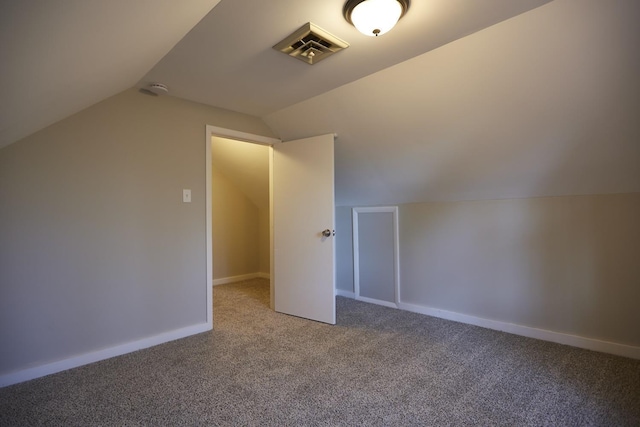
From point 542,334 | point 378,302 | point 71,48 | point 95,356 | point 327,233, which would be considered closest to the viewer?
point 71,48

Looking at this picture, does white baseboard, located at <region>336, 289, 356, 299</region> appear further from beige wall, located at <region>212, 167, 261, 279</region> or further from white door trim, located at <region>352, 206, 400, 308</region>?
beige wall, located at <region>212, 167, 261, 279</region>

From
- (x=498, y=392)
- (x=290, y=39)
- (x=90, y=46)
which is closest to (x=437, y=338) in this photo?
(x=498, y=392)

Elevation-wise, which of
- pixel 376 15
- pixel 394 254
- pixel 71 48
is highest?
pixel 376 15

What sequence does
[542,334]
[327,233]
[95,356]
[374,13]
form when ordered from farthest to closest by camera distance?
[327,233] → [542,334] → [95,356] → [374,13]

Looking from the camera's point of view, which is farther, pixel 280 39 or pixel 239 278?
pixel 239 278

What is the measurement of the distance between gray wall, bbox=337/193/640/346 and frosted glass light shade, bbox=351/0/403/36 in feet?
6.31

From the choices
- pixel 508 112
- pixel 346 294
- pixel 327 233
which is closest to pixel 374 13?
pixel 508 112

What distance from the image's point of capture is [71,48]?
123 centimetres

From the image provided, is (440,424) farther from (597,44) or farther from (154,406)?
(597,44)

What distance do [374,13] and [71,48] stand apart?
1.30 metres

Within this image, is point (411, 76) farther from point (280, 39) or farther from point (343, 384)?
point (343, 384)

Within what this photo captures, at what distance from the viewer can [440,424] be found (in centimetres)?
154

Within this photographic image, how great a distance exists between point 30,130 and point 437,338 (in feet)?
10.7

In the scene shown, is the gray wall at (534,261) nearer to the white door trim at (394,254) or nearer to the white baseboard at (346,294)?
the white door trim at (394,254)
